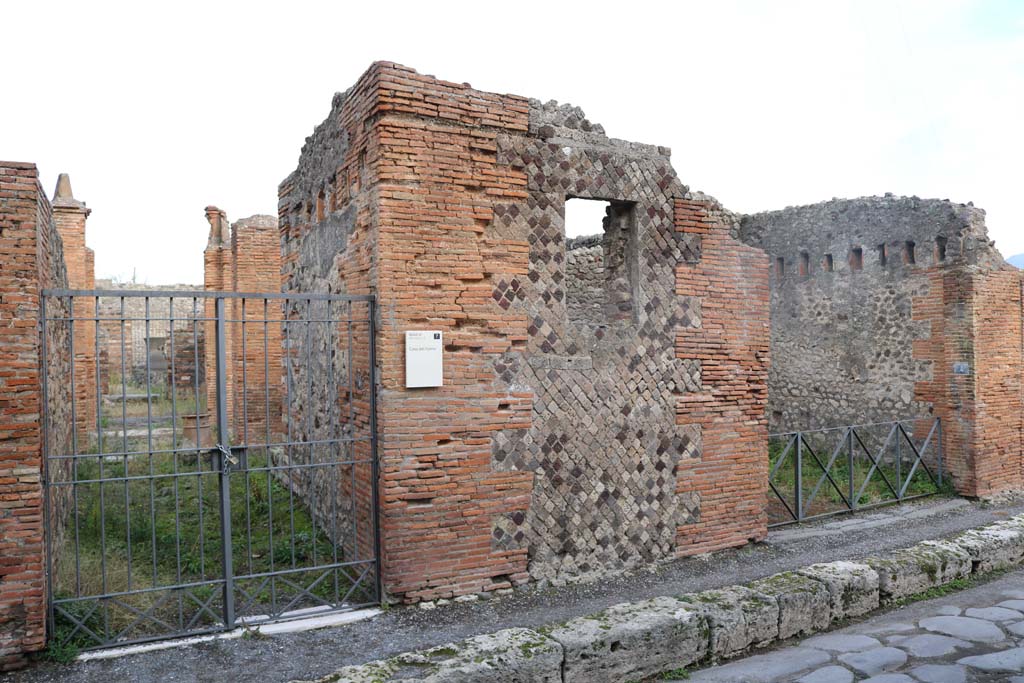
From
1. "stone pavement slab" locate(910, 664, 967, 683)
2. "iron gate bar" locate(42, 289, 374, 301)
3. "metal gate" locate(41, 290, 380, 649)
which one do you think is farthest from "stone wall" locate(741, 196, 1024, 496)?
"iron gate bar" locate(42, 289, 374, 301)

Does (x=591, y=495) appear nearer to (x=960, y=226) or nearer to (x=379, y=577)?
(x=379, y=577)

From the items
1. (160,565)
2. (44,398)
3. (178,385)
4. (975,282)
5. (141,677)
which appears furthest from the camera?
(178,385)

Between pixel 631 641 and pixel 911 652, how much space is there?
6.52 feet

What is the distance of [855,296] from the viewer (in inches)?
434

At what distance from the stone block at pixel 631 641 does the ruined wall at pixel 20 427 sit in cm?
307

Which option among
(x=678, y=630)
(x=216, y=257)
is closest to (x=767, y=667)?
(x=678, y=630)

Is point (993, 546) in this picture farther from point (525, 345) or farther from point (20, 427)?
point (20, 427)

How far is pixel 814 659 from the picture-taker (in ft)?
16.8

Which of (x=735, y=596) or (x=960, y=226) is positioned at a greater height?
(x=960, y=226)

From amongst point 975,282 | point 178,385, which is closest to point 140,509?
point 975,282

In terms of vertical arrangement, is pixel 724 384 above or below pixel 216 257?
below

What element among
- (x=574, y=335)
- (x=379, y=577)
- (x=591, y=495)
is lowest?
(x=379, y=577)

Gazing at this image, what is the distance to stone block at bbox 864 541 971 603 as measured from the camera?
628cm

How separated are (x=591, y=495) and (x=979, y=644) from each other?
9.41ft
